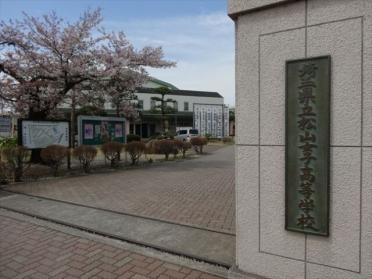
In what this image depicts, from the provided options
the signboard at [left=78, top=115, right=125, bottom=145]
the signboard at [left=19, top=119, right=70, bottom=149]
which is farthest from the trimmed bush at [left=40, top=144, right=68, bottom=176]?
the signboard at [left=78, top=115, right=125, bottom=145]

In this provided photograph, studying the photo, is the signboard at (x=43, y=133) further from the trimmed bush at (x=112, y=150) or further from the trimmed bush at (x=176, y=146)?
the trimmed bush at (x=176, y=146)

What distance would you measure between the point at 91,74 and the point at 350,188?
1112 cm

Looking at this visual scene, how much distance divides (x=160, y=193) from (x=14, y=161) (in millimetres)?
4434

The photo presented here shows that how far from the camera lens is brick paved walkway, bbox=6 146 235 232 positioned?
5.20 metres

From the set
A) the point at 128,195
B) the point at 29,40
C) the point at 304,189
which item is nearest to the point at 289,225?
the point at 304,189

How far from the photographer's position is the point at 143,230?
14.7 ft

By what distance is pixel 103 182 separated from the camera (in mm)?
8609

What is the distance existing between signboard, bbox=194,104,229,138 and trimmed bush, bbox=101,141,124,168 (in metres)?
18.0

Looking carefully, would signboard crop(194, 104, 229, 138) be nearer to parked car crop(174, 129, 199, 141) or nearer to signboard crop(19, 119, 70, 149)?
parked car crop(174, 129, 199, 141)

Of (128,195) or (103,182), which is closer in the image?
(128,195)

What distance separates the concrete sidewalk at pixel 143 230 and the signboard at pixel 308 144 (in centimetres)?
117

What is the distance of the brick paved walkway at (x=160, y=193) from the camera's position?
5.20 metres

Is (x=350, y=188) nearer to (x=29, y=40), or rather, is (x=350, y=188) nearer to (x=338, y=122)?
(x=338, y=122)

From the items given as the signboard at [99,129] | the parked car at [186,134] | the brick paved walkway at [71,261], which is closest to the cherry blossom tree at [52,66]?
the signboard at [99,129]
